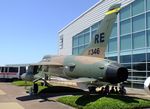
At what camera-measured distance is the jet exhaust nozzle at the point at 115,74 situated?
60.7 feet

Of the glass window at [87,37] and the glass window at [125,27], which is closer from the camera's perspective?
the glass window at [125,27]

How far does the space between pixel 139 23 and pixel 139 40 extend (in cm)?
168

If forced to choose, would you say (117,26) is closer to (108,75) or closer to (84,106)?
(108,75)

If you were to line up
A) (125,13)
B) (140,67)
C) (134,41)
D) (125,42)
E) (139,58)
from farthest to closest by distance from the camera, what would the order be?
(125,13) < (125,42) < (134,41) < (139,58) < (140,67)

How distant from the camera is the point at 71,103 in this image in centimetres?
1773

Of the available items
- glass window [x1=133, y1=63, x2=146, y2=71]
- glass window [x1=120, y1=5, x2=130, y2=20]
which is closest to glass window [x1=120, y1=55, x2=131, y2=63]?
glass window [x1=133, y1=63, x2=146, y2=71]

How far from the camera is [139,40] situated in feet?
103

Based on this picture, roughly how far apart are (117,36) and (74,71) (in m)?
14.3

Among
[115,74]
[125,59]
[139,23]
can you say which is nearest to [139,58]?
[125,59]

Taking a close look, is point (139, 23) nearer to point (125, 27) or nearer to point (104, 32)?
point (125, 27)

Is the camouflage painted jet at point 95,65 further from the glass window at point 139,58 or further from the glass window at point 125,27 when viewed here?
the glass window at point 125,27

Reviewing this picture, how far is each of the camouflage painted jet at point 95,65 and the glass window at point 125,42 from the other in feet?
33.4

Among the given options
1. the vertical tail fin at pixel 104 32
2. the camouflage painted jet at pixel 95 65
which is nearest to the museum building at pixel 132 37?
the camouflage painted jet at pixel 95 65

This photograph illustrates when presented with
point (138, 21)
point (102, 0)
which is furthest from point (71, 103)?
point (102, 0)
